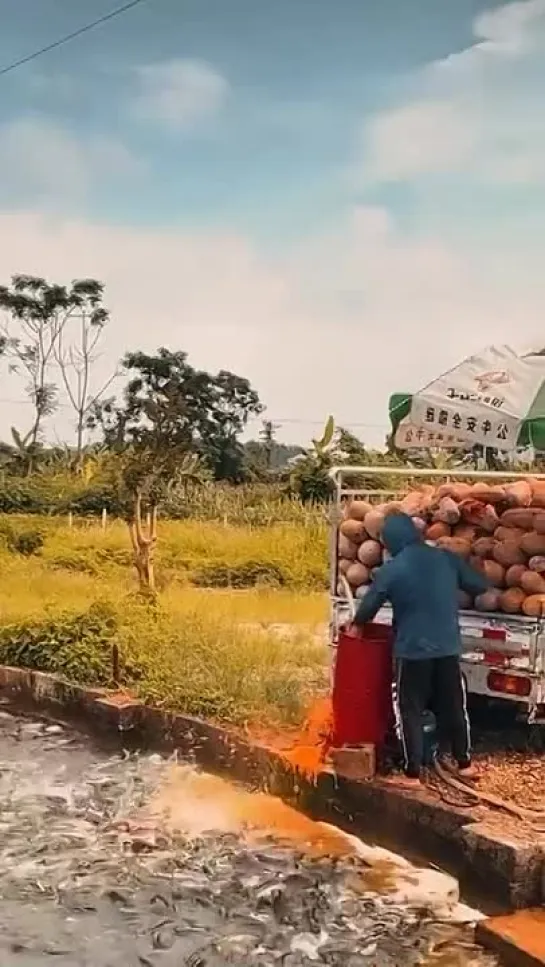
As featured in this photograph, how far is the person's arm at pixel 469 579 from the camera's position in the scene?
6.91 meters

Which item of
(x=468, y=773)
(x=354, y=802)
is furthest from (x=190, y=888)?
(x=468, y=773)

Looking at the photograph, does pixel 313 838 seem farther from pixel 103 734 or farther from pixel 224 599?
pixel 224 599

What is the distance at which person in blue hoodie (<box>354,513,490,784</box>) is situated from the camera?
6.55m

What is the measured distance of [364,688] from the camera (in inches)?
267

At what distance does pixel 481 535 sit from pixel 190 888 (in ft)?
9.46

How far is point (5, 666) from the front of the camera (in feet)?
36.1

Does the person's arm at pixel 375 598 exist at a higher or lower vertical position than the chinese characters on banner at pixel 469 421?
lower

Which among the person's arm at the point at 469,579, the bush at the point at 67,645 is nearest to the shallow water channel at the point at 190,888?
the person's arm at the point at 469,579

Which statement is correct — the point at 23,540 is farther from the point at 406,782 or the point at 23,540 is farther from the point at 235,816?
the point at 406,782

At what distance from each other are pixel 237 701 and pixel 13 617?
4165 millimetres

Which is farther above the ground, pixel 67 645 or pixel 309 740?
pixel 67 645

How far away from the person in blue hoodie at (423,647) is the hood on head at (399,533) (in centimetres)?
5

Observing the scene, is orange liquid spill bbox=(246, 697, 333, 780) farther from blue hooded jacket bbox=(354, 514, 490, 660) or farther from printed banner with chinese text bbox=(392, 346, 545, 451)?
printed banner with chinese text bbox=(392, 346, 545, 451)

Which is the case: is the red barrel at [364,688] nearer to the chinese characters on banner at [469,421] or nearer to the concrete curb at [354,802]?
the concrete curb at [354,802]
